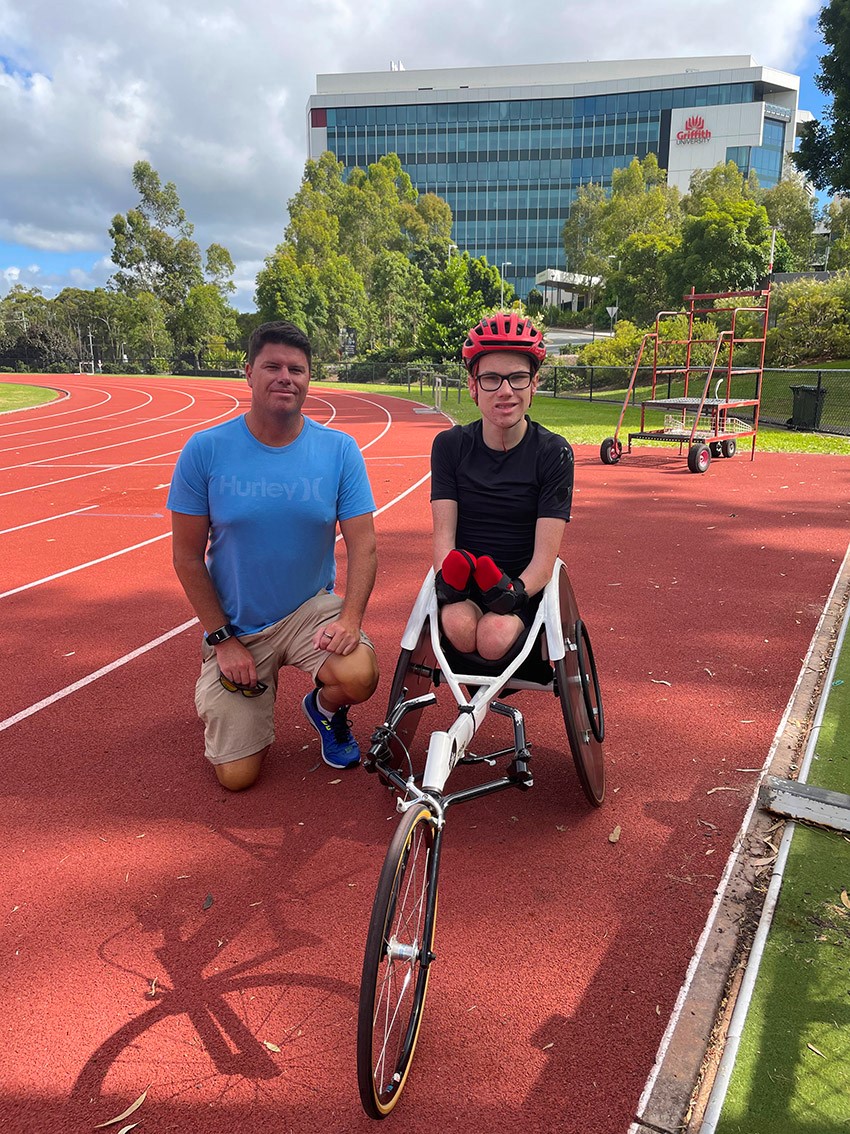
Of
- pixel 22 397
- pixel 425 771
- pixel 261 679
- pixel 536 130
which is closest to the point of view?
pixel 425 771

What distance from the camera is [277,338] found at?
3459 millimetres

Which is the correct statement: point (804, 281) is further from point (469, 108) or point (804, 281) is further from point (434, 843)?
point (469, 108)

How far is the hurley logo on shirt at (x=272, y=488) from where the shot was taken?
3.52 meters

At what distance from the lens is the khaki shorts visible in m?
3.58

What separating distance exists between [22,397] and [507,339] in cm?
3303

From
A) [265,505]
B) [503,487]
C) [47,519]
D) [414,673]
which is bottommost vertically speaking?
[47,519]

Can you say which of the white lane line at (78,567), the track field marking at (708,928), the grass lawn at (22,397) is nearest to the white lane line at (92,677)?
the white lane line at (78,567)

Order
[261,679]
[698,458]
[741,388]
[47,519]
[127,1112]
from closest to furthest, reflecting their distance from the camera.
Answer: [127,1112], [261,679], [47,519], [698,458], [741,388]

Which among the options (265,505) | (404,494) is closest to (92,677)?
(265,505)

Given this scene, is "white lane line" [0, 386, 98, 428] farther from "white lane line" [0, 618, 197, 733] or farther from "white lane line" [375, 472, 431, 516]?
"white lane line" [0, 618, 197, 733]

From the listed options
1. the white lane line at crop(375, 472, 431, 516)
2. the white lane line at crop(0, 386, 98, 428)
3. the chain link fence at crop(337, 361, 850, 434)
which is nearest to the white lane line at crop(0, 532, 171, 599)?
the white lane line at crop(375, 472, 431, 516)

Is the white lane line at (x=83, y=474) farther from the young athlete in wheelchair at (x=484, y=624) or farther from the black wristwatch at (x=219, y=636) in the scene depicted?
the young athlete in wheelchair at (x=484, y=624)

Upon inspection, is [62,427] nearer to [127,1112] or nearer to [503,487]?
Answer: [503,487]

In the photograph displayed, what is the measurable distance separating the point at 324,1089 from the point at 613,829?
157 centimetres
